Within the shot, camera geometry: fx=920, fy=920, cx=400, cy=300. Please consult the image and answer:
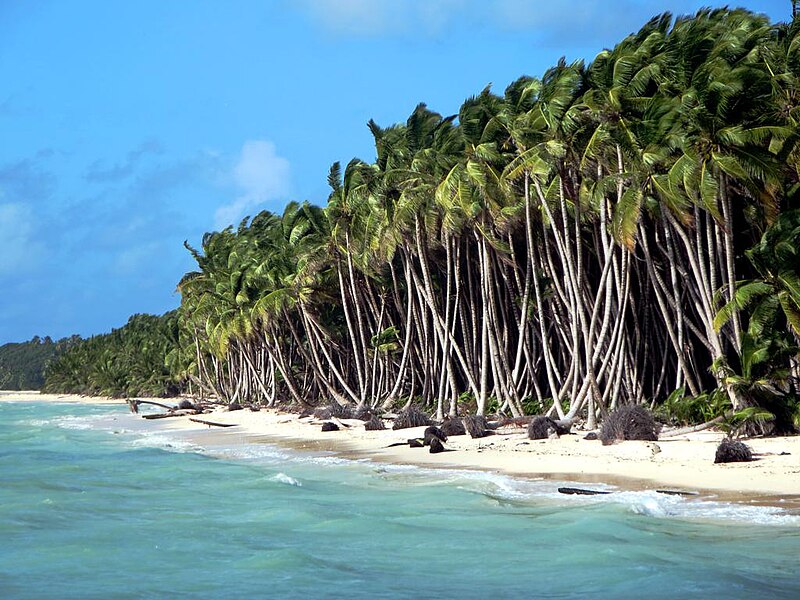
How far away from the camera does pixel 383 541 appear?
14.9 m

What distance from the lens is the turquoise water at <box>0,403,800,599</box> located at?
456 inches

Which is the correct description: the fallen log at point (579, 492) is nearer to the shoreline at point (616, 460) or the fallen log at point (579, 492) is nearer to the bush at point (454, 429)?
the shoreline at point (616, 460)

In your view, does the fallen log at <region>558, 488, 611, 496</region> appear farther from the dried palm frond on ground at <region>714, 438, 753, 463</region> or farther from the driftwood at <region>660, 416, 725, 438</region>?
the driftwood at <region>660, 416, 725, 438</region>

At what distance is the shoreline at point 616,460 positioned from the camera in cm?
1680

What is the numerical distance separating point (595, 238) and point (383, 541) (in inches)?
741

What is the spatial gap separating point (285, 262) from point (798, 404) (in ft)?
120

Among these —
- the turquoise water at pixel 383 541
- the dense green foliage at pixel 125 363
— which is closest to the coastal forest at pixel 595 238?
the turquoise water at pixel 383 541

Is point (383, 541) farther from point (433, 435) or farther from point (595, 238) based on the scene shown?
point (595, 238)

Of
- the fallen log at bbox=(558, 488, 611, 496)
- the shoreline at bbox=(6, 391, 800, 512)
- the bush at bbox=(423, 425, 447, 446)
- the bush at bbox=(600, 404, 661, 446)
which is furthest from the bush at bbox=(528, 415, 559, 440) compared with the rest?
the fallen log at bbox=(558, 488, 611, 496)

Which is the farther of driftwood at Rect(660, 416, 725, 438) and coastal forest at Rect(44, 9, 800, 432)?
driftwood at Rect(660, 416, 725, 438)

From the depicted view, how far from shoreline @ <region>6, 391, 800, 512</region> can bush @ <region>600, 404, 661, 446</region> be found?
372mm

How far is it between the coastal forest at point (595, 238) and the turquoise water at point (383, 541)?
809 cm

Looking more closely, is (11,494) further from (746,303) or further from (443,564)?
(746,303)

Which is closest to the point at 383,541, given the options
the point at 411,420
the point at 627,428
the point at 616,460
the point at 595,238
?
the point at 616,460
